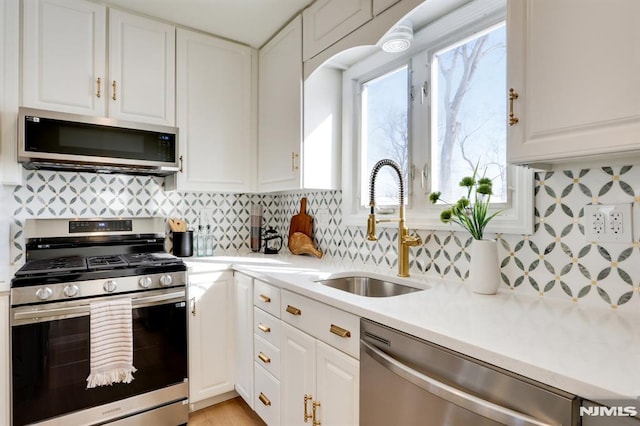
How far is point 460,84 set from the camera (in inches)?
64.0

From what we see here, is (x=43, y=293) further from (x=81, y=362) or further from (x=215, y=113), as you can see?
(x=215, y=113)

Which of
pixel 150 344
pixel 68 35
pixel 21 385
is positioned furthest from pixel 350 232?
pixel 68 35

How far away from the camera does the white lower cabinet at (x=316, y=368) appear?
1266 millimetres

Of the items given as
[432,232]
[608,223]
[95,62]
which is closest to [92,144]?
[95,62]

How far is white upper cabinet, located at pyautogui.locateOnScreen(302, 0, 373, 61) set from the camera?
1.67 meters

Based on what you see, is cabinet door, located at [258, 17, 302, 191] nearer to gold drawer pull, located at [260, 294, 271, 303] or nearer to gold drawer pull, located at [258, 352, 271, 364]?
gold drawer pull, located at [260, 294, 271, 303]

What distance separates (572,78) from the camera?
37.2 inches

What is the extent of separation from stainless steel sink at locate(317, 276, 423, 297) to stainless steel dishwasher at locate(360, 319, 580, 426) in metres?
0.54

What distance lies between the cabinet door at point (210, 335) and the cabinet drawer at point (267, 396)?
1.01 ft

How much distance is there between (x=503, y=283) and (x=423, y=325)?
61cm

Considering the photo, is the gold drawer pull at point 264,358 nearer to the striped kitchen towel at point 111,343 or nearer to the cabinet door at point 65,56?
the striped kitchen towel at point 111,343

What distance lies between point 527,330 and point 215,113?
225cm

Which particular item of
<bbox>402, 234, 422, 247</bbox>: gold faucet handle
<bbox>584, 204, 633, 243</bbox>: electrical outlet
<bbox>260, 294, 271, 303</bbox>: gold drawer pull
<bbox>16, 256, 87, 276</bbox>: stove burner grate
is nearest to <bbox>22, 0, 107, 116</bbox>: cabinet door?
<bbox>16, 256, 87, 276</bbox>: stove burner grate

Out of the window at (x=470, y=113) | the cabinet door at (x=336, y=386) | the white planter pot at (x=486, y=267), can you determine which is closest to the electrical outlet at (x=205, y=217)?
the cabinet door at (x=336, y=386)
